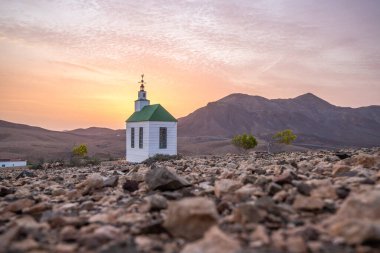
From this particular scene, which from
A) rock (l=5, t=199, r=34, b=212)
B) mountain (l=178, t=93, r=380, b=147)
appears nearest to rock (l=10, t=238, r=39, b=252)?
rock (l=5, t=199, r=34, b=212)

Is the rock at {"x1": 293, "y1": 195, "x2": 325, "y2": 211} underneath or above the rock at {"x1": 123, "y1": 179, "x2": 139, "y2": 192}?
above

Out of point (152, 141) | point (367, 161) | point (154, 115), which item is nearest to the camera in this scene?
point (367, 161)

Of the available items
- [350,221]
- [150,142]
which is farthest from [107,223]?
[150,142]

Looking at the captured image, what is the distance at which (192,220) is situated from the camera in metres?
3.21

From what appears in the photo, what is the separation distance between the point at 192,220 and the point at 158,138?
77.4 feet

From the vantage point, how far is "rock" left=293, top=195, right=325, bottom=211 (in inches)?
144

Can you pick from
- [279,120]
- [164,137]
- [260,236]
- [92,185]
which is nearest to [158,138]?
[164,137]

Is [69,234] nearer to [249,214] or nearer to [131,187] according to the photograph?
[249,214]

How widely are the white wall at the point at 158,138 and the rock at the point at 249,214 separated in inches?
910

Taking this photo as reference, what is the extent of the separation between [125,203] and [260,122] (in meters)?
128

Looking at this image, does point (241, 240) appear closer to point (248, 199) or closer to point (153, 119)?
point (248, 199)

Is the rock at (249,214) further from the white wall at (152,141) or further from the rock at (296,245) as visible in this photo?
the white wall at (152,141)

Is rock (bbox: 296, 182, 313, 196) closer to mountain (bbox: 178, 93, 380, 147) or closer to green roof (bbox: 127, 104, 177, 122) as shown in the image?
green roof (bbox: 127, 104, 177, 122)

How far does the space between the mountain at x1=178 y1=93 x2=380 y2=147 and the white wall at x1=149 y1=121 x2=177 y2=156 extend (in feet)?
259
